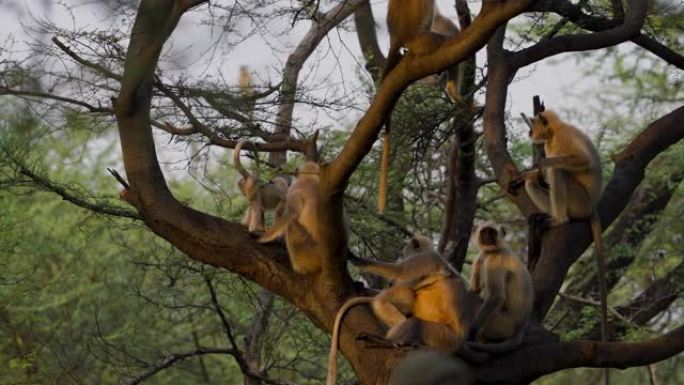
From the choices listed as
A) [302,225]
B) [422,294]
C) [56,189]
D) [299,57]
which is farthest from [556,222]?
[56,189]

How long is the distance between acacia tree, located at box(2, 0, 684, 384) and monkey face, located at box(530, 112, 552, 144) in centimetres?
44

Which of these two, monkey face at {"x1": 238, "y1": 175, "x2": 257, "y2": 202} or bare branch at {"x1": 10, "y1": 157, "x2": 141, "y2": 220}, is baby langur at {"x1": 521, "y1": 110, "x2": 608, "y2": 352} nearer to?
monkey face at {"x1": 238, "y1": 175, "x2": 257, "y2": 202}

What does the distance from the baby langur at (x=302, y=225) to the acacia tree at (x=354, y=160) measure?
2.7 inches

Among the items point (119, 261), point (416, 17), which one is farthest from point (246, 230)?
point (119, 261)

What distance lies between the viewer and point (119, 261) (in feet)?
49.6

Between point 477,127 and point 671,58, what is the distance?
7.91 ft

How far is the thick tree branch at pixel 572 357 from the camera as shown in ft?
16.8

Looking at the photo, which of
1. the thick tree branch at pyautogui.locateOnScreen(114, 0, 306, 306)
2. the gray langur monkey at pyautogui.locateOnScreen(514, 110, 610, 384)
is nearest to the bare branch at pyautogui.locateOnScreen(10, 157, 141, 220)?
the thick tree branch at pyautogui.locateOnScreen(114, 0, 306, 306)

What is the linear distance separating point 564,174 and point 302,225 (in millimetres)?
1827

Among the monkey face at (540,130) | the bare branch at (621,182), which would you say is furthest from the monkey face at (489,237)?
the monkey face at (540,130)

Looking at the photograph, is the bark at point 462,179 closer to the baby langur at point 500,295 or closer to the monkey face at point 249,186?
the monkey face at point 249,186

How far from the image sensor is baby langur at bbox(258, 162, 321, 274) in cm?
556

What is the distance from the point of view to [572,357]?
204 inches

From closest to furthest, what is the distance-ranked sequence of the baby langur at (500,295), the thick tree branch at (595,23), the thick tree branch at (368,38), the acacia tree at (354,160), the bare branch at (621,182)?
1. the acacia tree at (354,160)
2. the baby langur at (500,295)
3. the bare branch at (621,182)
4. the thick tree branch at (368,38)
5. the thick tree branch at (595,23)
